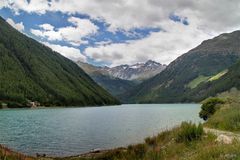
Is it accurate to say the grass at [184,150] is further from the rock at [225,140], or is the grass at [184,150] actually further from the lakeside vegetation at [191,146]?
the rock at [225,140]

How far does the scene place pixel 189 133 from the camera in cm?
2358

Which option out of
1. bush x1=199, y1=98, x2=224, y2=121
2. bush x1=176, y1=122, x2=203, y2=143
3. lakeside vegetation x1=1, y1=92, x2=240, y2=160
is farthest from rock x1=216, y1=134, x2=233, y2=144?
bush x1=199, y1=98, x2=224, y2=121

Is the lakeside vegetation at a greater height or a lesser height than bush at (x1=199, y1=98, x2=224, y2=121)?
lesser

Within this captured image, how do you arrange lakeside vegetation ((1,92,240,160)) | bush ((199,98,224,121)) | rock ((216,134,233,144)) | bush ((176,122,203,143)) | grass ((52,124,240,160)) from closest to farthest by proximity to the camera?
grass ((52,124,240,160)) → lakeside vegetation ((1,92,240,160)) → rock ((216,134,233,144)) → bush ((176,122,203,143)) → bush ((199,98,224,121))

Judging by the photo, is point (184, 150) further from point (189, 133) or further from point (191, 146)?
point (189, 133)

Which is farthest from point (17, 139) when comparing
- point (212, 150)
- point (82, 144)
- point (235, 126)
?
point (212, 150)

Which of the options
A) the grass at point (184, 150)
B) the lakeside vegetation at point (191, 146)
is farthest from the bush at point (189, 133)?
the grass at point (184, 150)

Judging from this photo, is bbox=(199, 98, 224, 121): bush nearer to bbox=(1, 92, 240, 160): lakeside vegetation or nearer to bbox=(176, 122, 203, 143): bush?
bbox=(1, 92, 240, 160): lakeside vegetation

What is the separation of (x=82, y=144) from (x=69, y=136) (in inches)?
509

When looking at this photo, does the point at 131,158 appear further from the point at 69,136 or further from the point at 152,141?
the point at 69,136

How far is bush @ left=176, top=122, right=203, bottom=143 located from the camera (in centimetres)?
2305

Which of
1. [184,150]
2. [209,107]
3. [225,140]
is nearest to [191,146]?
[184,150]

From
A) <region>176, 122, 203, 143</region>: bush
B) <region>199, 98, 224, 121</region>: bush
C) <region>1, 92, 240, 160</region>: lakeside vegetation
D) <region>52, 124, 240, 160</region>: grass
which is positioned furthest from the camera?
<region>199, 98, 224, 121</region>: bush

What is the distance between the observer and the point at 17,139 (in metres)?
68.5
